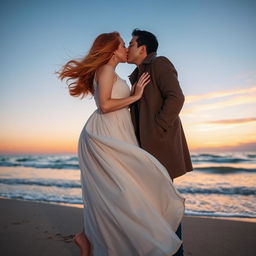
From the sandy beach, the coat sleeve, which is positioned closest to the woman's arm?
the coat sleeve

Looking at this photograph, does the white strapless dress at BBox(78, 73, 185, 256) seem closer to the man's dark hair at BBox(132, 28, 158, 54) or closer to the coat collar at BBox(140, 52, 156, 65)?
the coat collar at BBox(140, 52, 156, 65)

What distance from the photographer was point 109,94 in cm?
262

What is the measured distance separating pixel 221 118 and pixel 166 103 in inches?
561

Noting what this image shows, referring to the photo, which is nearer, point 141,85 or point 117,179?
point 117,179

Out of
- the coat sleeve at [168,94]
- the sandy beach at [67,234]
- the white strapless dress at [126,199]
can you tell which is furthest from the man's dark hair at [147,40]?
the sandy beach at [67,234]

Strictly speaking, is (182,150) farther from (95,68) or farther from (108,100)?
(95,68)

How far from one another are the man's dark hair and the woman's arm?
1.19ft

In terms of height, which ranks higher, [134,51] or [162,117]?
[134,51]

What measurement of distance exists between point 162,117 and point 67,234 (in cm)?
300

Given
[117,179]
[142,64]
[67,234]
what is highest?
[142,64]

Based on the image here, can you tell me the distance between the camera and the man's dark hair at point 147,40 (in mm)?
2811

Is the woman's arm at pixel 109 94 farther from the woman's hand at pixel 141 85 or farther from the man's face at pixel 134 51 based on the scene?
the man's face at pixel 134 51

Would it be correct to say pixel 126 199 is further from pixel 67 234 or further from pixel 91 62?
pixel 67 234

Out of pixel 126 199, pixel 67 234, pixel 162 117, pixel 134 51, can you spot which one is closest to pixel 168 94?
pixel 162 117
